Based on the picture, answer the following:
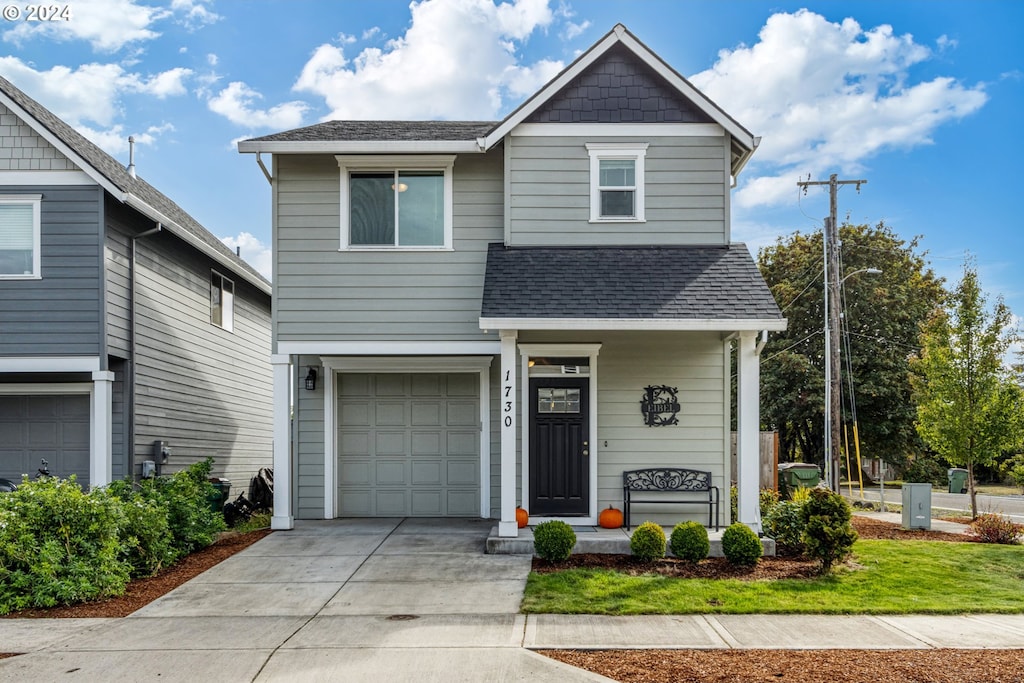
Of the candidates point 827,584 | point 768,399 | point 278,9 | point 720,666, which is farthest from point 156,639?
point 768,399

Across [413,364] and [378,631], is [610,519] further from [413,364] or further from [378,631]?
[378,631]

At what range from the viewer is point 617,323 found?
35.7 ft

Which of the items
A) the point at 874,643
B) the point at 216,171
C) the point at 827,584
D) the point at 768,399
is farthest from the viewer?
the point at 768,399

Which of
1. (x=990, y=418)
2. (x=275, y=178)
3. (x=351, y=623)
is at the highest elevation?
(x=275, y=178)

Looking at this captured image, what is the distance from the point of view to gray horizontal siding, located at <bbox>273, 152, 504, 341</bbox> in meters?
12.5

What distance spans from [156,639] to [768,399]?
27.5 m

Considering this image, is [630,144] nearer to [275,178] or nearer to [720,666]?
[275,178]

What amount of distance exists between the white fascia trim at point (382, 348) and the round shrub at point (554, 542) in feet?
10.5

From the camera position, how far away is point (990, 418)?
575 inches

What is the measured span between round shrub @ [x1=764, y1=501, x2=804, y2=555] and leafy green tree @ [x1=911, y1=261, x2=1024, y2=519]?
5301mm

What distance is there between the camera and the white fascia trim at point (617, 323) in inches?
425

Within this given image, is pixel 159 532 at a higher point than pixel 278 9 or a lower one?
lower

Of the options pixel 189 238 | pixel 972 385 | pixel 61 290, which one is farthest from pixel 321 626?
pixel 972 385

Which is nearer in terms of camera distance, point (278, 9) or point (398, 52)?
point (278, 9)
